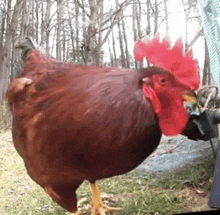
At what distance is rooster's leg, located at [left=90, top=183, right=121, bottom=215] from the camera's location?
0.78 metres

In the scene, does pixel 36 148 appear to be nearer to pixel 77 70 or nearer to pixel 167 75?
pixel 77 70

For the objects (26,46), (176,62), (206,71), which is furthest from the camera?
(206,71)

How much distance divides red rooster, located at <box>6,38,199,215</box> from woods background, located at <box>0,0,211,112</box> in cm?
11

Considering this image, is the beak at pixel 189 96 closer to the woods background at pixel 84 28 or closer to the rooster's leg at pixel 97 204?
the woods background at pixel 84 28

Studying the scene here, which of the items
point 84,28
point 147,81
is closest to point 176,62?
point 147,81

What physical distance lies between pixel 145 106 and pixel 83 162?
227 mm

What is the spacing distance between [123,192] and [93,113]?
0.32 metres

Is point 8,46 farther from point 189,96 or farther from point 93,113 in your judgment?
point 189,96

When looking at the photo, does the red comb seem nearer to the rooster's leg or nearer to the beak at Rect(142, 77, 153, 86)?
the beak at Rect(142, 77, 153, 86)

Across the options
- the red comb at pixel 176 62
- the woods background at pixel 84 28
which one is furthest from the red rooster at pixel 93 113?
the woods background at pixel 84 28

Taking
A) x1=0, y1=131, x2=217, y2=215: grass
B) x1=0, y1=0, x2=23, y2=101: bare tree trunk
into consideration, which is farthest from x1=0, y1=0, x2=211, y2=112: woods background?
x1=0, y1=131, x2=217, y2=215: grass

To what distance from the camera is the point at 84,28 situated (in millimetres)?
847

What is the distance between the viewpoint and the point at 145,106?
647 mm

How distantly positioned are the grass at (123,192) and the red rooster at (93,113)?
0.19 ft
